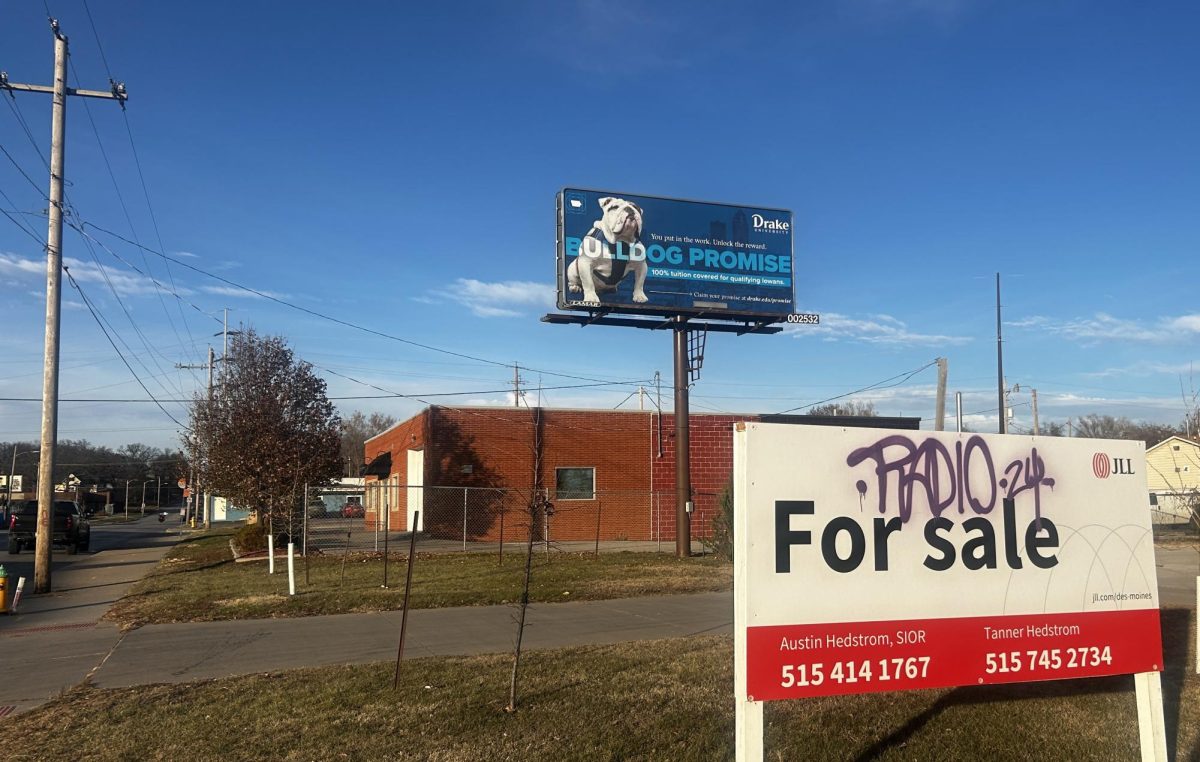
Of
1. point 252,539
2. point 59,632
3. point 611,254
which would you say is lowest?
point 59,632

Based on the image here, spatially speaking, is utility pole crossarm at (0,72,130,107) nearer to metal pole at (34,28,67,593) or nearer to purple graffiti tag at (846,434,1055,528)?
metal pole at (34,28,67,593)

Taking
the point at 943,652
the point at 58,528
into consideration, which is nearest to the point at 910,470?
the point at 943,652

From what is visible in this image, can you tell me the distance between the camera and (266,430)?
91.4ft

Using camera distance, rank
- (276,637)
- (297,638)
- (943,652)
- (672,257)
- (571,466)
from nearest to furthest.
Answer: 1. (943,652)
2. (297,638)
3. (276,637)
4. (672,257)
5. (571,466)

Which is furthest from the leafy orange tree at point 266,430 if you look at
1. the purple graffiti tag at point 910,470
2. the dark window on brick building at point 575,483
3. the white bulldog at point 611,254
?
the purple graffiti tag at point 910,470

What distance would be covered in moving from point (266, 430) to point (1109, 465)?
Result: 2609 cm

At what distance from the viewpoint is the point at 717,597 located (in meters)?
14.4

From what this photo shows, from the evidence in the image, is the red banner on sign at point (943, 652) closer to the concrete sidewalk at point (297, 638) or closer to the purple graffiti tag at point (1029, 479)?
the purple graffiti tag at point (1029, 479)

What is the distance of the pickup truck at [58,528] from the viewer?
28.7m

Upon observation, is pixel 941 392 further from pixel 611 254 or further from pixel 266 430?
pixel 266 430

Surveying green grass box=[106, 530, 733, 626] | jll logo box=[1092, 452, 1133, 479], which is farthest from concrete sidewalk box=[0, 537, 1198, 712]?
jll logo box=[1092, 452, 1133, 479]

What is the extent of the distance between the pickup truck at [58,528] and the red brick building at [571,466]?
11.5 metres

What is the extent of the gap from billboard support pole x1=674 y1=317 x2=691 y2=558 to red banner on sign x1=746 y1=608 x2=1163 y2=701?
56.9ft

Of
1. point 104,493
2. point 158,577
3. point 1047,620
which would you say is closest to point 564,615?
point 1047,620
